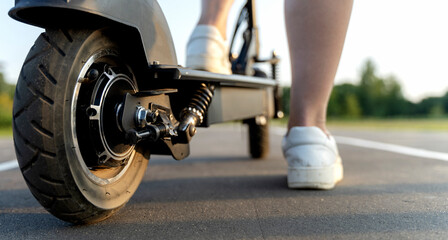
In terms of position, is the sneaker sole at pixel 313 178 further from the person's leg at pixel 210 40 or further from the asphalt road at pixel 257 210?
the person's leg at pixel 210 40

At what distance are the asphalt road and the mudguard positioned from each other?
54 cm

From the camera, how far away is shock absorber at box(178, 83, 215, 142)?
56.8 inches

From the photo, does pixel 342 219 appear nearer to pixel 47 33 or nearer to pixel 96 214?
pixel 96 214

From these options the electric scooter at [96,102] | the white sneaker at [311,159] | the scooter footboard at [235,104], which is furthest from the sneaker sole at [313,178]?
the electric scooter at [96,102]

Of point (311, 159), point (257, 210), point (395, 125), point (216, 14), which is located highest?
point (216, 14)

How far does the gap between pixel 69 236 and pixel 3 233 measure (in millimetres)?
217

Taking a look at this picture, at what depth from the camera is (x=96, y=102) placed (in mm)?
1180

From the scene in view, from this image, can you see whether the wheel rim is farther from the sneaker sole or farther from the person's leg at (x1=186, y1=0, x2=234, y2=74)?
the sneaker sole

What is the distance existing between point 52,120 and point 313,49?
127 centimetres

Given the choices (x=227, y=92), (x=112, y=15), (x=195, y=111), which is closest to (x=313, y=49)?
(x=227, y=92)

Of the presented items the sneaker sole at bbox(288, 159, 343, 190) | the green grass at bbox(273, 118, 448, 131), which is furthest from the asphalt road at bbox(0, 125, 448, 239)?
the green grass at bbox(273, 118, 448, 131)

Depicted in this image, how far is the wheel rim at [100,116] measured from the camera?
1147mm

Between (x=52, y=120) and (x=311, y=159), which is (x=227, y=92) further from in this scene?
(x=52, y=120)

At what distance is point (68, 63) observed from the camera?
106cm
